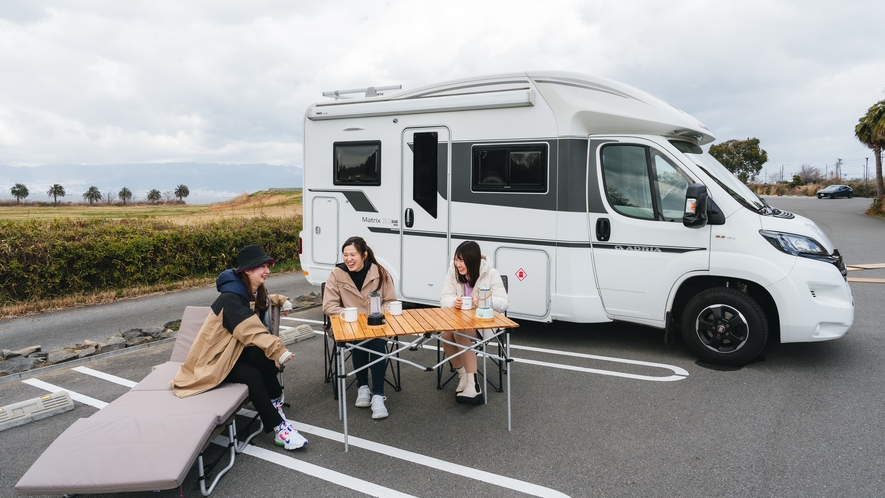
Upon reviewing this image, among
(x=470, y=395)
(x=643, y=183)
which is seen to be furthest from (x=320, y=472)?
(x=643, y=183)

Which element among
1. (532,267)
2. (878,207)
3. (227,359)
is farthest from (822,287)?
(878,207)

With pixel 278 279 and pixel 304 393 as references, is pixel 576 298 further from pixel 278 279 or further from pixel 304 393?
pixel 278 279

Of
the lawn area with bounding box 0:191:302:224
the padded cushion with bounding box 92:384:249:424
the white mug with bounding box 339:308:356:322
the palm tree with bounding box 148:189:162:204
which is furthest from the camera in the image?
the palm tree with bounding box 148:189:162:204

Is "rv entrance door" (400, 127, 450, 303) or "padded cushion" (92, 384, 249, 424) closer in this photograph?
"padded cushion" (92, 384, 249, 424)

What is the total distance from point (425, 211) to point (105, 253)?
5915mm

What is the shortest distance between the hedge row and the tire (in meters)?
8.75

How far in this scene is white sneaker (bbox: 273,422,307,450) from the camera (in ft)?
12.4

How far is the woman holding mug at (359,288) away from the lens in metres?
4.61

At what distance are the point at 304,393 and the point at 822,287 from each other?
4.82m

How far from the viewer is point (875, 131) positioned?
84.6 feet

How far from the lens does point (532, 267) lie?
239 inches

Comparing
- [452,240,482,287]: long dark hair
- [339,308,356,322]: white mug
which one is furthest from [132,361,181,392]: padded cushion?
[452,240,482,287]: long dark hair

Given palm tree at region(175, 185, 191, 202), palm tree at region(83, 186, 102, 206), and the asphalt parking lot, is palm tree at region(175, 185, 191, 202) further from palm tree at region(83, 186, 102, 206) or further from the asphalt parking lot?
the asphalt parking lot

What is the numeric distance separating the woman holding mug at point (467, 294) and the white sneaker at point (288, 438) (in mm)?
1374
